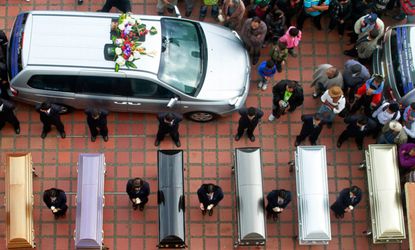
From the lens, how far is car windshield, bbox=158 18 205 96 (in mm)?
12516

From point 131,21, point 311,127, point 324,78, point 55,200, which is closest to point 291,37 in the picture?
point 324,78

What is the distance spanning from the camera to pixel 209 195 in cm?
1171

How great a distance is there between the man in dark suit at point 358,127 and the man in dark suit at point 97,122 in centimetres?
489

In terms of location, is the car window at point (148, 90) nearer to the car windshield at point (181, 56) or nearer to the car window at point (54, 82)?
the car windshield at point (181, 56)

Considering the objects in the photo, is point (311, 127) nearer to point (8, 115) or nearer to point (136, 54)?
point (136, 54)

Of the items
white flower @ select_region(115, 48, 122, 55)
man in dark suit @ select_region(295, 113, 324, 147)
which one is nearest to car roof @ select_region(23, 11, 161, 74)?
white flower @ select_region(115, 48, 122, 55)

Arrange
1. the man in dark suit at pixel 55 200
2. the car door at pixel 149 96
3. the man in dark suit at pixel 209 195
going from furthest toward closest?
the car door at pixel 149 96
the man in dark suit at pixel 209 195
the man in dark suit at pixel 55 200

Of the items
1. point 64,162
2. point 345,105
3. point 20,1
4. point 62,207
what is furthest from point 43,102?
point 345,105

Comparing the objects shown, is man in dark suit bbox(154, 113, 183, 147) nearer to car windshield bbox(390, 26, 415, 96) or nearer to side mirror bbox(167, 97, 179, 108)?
side mirror bbox(167, 97, 179, 108)

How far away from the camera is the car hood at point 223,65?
12.8 metres

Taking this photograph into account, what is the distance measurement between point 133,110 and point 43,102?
184 centimetres

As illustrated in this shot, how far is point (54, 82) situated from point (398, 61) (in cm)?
714

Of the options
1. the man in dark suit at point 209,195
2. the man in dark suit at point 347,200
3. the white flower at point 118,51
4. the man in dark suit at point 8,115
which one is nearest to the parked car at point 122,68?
the white flower at point 118,51

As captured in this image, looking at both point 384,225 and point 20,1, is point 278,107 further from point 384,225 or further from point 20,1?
point 20,1
